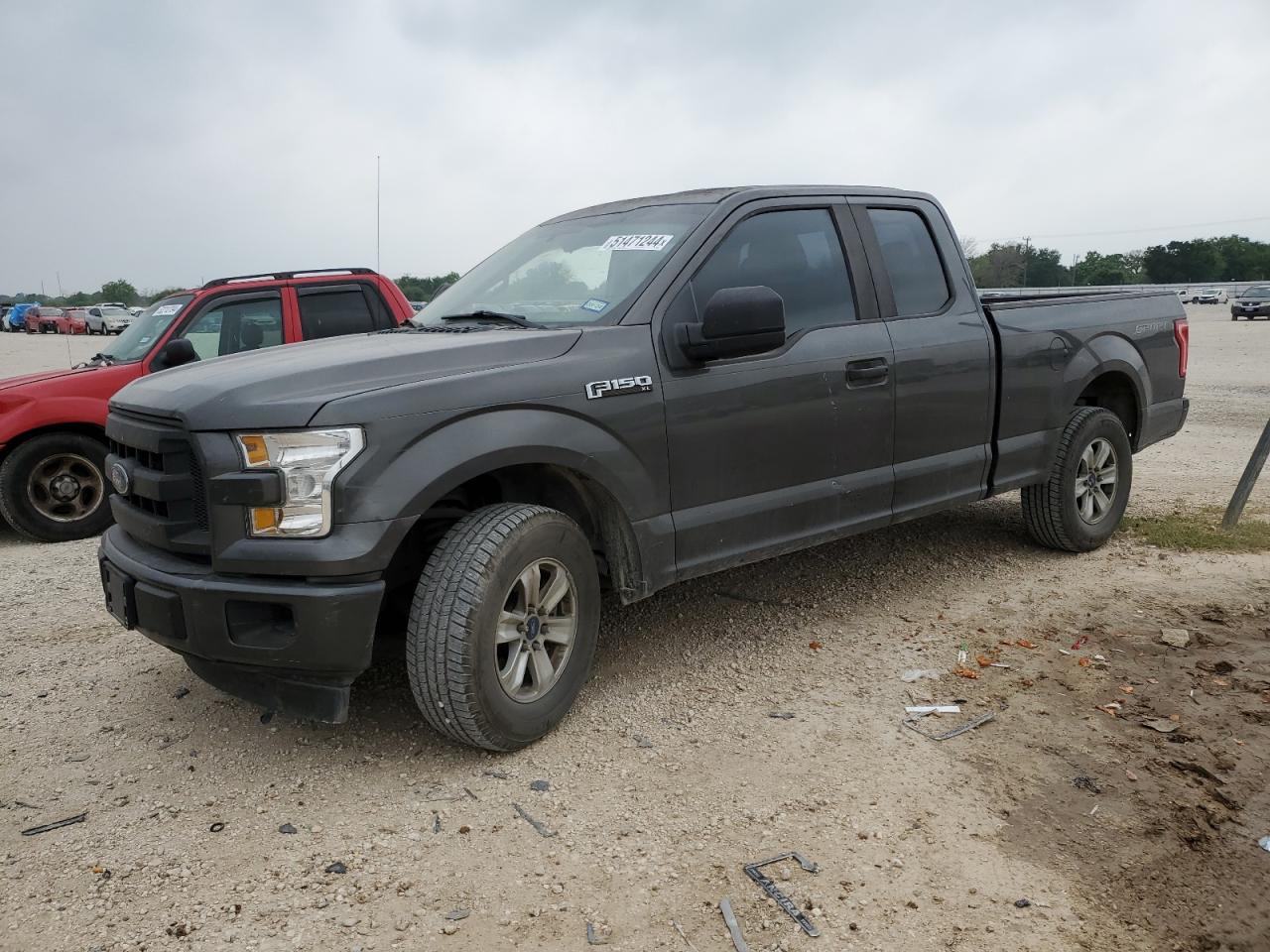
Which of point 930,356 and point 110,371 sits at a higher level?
point 110,371

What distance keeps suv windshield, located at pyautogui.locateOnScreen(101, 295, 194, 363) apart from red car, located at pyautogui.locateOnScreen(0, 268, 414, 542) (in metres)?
0.01

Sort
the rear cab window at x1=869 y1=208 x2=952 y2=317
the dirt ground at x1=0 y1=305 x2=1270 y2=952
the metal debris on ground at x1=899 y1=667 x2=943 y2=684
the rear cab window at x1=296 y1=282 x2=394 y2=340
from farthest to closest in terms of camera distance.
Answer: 1. the rear cab window at x1=296 y1=282 x2=394 y2=340
2. the rear cab window at x1=869 y1=208 x2=952 y2=317
3. the metal debris on ground at x1=899 y1=667 x2=943 y2=684
4. the dirt ground at x1=0 y1=305 x2=1270 y2=952

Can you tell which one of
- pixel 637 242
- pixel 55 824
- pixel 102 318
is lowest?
pixel 55 824

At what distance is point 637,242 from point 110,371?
4815 millimetres

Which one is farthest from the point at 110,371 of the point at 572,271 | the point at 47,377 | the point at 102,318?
the point at 102,318

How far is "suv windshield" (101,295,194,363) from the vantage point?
7.36 m

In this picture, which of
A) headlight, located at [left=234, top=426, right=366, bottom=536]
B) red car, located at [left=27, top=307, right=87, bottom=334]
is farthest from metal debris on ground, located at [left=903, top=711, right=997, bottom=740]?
red car, located at [left=27, top=307, right=87, bottom=334]

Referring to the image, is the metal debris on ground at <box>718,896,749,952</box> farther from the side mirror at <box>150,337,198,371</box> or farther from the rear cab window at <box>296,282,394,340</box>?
the rear cab window at <box>296,282,394,340</box>

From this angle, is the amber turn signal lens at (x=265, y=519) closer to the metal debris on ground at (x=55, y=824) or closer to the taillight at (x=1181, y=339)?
the metal debris on ground at (x=55, y=824)

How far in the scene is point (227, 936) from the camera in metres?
2.60

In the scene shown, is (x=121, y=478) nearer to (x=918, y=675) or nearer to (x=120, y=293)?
(x=918, y=675)

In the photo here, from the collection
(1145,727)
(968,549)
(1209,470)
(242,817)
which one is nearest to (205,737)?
(242,817)

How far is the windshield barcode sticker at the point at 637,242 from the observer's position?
4078mm

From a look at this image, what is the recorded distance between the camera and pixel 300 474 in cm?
305
